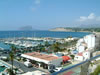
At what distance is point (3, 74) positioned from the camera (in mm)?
13414

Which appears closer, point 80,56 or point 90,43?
point 80,56

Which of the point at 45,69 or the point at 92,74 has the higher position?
the point at 92,74

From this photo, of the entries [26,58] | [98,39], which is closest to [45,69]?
[26,58]

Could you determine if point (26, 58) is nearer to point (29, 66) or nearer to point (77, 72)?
point (29, 66)

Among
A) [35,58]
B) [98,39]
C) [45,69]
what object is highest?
[98,39]

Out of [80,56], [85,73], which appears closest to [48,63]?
[80,56]

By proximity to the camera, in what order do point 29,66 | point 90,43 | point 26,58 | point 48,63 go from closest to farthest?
point 48,63 < point 29,66 < point 26,58 < point 90,43

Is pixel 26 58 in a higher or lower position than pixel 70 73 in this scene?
lower

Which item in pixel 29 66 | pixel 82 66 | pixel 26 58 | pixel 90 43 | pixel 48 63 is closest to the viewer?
pixel 82 66

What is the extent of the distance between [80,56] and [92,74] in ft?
55.1

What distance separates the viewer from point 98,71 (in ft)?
10.3

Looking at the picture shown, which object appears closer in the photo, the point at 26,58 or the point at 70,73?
the point at 70,73

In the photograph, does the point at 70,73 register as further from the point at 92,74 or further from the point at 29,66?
the point at 29,66

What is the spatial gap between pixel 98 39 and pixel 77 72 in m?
25.2
